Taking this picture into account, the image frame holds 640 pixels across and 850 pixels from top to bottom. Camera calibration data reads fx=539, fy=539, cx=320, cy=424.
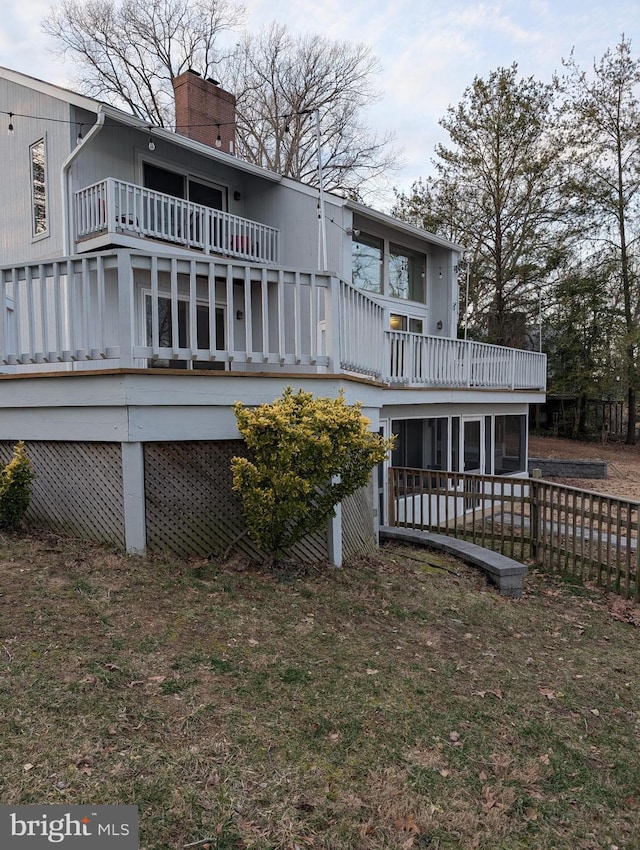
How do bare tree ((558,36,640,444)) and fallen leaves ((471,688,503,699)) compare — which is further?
bare tree ((558,36,640,444))

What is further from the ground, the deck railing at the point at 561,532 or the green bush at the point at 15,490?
the green bush at the point at 15,490

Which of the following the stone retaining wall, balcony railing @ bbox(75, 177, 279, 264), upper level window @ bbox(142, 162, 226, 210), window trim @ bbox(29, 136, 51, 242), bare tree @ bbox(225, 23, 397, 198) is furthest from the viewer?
bare tree @ bbox(225, 23, 397, 198)

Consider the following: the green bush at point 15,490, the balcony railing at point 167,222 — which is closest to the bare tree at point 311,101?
the balcony railing at point 167,222

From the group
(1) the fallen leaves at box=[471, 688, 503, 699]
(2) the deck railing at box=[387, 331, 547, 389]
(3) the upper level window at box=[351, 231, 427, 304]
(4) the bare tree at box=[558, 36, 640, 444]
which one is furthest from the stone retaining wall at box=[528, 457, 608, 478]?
(1) the fallen leaves at box=[471, 688, 503, 699]

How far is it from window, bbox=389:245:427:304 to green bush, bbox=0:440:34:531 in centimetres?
1159

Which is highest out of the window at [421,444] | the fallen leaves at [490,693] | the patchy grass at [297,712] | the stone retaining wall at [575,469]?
the window at [421,444]

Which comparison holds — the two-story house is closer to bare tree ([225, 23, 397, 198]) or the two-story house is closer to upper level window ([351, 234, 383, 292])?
upper level window ([351, 234, 383, 292])

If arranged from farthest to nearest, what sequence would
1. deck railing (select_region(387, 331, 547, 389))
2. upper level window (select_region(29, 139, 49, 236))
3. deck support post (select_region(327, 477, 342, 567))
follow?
1. upper level window (select_region(29, 139, 49, 236))
2. deck railing (select_region(387, 331, 547, 389))
3. deck support post (select_region(327, 477, 342, 567))

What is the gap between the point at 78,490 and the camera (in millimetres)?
4926

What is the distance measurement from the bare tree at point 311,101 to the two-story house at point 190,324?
383 inches

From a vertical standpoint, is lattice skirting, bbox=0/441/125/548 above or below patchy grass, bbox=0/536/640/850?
above

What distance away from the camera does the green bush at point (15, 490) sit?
483 centimetres

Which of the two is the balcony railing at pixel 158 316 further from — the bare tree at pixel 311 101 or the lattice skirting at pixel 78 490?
the bare tree at pixel 311 101

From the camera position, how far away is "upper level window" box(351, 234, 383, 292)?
1378cm
